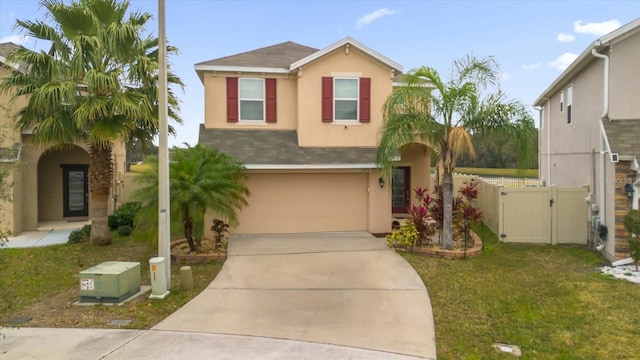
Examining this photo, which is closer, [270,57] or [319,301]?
[319,301]

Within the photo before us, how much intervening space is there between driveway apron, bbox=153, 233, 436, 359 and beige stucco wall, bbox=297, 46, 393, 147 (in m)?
4.14

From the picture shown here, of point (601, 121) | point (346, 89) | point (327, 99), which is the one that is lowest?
point (601, 121)

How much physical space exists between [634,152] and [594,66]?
3350 millimetres

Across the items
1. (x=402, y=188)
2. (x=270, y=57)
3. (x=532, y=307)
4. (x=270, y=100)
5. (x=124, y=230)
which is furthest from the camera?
(x=402, y=188)

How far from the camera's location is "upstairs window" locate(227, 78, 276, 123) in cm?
1393

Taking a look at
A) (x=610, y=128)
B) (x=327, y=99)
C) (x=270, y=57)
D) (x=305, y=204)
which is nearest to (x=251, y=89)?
(x=270, y=57)

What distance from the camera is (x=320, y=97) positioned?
1383 cm

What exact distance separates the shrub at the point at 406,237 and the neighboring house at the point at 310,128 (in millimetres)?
2356

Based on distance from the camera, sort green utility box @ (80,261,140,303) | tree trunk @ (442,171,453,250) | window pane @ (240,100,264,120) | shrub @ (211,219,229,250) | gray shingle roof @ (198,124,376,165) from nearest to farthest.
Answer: green utility box @ (80,261,140,303), tree trunk @ (442,171,453,250), shrub @ (211,219,229,250), gray shingle roof @ (198,124,376,165), window pane @ (240,100,264,120)

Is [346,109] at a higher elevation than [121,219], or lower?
higher

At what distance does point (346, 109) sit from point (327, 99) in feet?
2.47

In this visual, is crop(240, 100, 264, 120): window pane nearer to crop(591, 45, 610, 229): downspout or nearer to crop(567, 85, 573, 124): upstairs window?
crop(591, 45, 610, 229): downspout

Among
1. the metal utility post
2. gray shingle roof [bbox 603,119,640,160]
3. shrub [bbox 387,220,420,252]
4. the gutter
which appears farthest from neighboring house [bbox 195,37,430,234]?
gray shingle roof [bbox 603,119,640,160]

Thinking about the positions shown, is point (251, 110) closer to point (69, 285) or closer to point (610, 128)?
point (69, 285)
